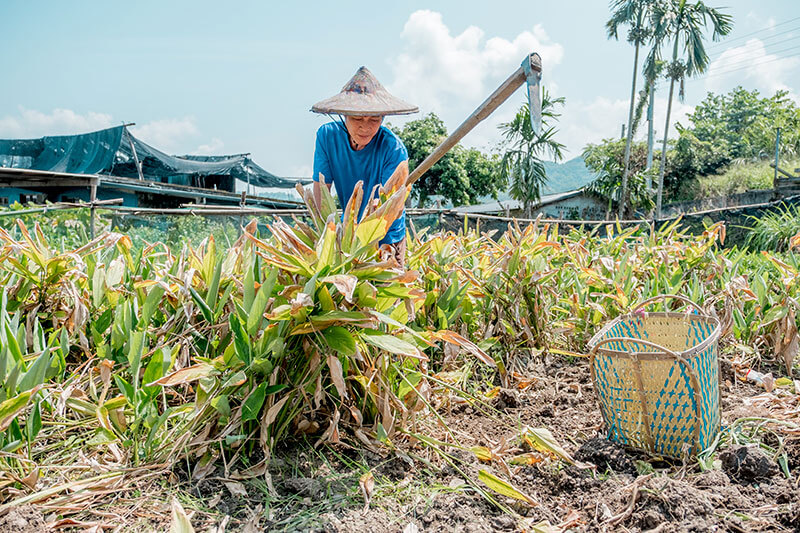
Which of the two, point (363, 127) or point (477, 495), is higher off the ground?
point (363, 127)

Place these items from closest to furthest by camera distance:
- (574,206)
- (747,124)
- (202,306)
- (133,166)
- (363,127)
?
(202,306), (363,127), (133,166), (574,206), (747,124)

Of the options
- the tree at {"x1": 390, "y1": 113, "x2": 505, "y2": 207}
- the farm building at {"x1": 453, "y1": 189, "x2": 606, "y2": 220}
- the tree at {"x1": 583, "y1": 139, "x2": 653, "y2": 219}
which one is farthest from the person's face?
the farm building at {"x1": 453, "y1": 189, "x2": 606, "y2": 220}

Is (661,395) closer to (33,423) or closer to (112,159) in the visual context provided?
(33,423)

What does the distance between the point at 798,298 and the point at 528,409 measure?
69.8 inches

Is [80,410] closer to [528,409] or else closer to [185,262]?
[185,262]

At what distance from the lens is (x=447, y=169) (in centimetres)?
2870

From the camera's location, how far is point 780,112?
4350 centimetres

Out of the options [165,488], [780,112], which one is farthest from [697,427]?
[780,112]

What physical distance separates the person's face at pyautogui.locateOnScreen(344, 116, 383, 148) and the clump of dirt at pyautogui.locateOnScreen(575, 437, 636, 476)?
152 cm

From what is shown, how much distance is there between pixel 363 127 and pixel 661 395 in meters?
1.59

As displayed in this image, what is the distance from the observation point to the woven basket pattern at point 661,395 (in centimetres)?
196

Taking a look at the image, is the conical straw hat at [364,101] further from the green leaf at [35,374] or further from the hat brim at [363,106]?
the green leaf at [35,374]

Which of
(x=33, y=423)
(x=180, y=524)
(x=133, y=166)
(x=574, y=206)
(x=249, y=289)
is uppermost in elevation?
(x=133, y=166)

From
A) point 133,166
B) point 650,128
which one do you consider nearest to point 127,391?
point 133,166
